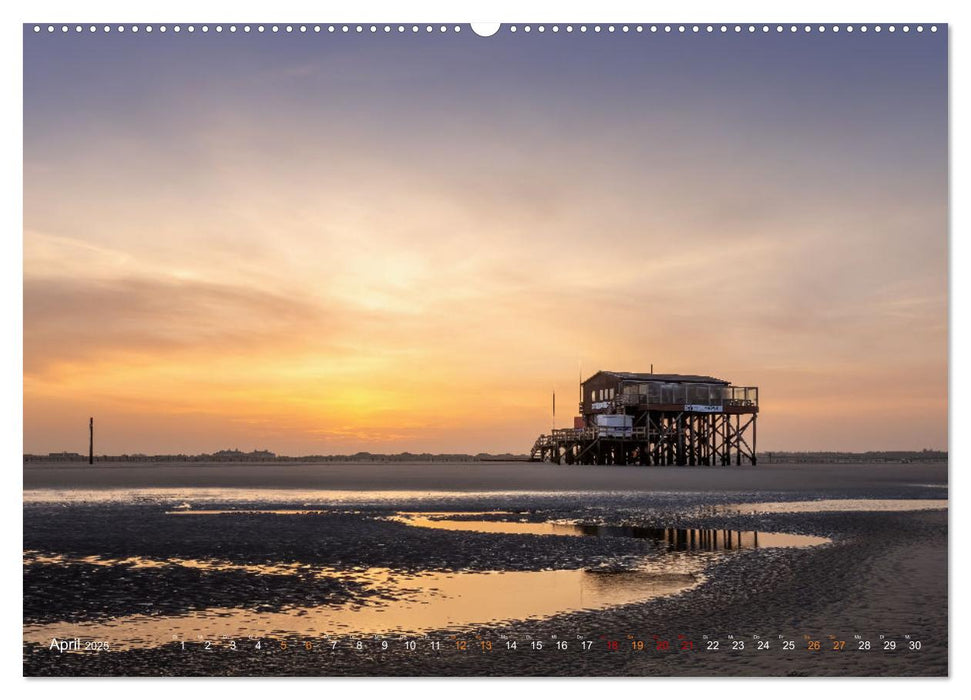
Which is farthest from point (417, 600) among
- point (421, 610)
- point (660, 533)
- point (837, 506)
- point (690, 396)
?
point (690, 396)

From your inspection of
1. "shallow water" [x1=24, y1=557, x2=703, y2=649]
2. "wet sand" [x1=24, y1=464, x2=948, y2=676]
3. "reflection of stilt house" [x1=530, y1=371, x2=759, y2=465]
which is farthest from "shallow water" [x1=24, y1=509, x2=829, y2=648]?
"reflection of stilt house" [x1=530, y1=371, x2=759, y2=465]

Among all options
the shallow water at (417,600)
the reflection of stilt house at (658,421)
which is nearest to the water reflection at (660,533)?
the shallow water at (417,600)

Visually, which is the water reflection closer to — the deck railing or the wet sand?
the wet sand

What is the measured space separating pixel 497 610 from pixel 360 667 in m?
3.36

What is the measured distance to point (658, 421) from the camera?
8375 centimetres

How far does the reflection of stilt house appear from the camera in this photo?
8144cm

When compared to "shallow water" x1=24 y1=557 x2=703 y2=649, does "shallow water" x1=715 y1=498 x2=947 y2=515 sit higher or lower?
lower

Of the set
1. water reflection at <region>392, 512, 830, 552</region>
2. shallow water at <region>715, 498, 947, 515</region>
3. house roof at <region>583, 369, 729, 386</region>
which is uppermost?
house roof at <region>583, 369, 729, 386</region>

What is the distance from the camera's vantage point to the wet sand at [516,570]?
9484 millimetres

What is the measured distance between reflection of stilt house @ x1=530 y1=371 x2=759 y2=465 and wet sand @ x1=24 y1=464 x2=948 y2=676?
5350 centimetres

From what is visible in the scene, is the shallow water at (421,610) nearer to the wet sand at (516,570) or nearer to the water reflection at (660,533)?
the wet sand at (516,570)
